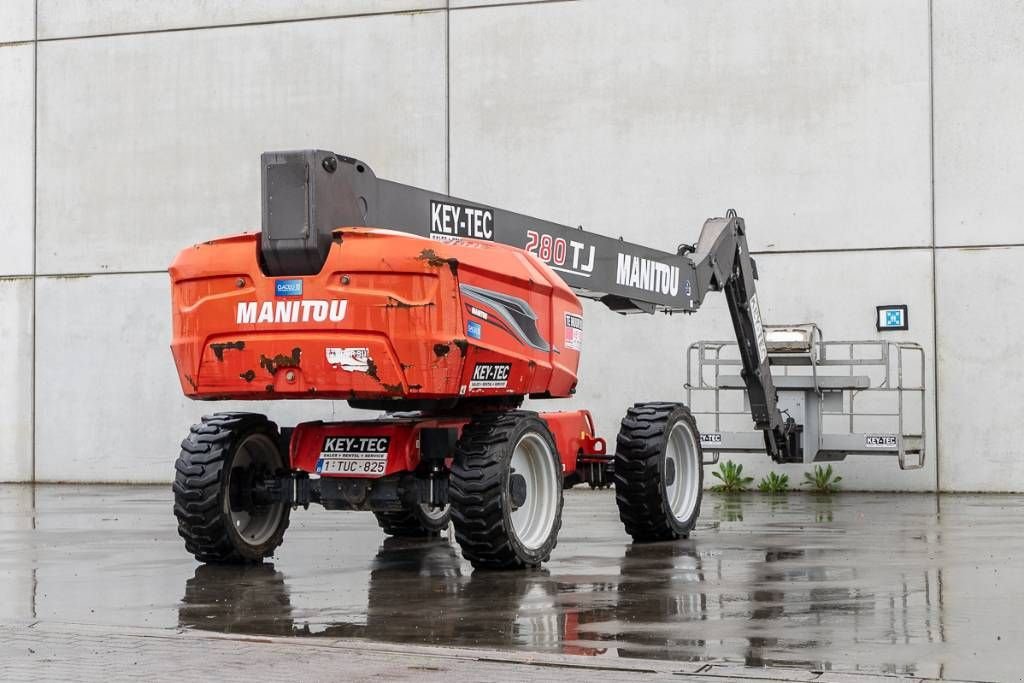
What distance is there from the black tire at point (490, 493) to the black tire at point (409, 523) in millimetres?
2735

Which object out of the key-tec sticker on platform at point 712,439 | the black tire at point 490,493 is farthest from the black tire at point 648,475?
the key-tec sticker on platform at point 712,439

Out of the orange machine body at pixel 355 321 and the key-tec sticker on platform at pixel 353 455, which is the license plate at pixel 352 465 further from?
the orange machine body at pixel 355 321

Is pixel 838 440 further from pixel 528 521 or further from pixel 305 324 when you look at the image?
pixel 305 324

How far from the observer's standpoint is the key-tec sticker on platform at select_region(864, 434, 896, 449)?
17422mm

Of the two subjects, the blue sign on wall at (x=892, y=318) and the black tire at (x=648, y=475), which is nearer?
the black tire at (x=648, y=475)

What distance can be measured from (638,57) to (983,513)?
25.7 ft

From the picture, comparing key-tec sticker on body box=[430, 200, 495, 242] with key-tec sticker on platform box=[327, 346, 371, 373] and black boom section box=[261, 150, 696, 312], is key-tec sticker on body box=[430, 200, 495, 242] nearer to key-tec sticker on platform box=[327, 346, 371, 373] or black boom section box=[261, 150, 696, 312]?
black boom section box=[261, 150, 696, 312]

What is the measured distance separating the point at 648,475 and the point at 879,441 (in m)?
5.46

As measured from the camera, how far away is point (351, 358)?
10.1m

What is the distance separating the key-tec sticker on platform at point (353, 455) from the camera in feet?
35.7

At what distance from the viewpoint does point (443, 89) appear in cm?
2158

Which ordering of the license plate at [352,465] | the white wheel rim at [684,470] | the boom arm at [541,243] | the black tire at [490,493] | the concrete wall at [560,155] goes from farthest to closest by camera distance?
the concrete wall at [560,155]
the white wheel rim at [684,470]
the license plate at [352,465]
the black tire at [490,493]
the boom arm at [541,243]

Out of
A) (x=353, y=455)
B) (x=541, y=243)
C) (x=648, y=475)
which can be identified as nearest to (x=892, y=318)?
(x=648, y=475)

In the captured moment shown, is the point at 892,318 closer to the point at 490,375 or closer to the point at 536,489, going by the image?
the point at 536,489
